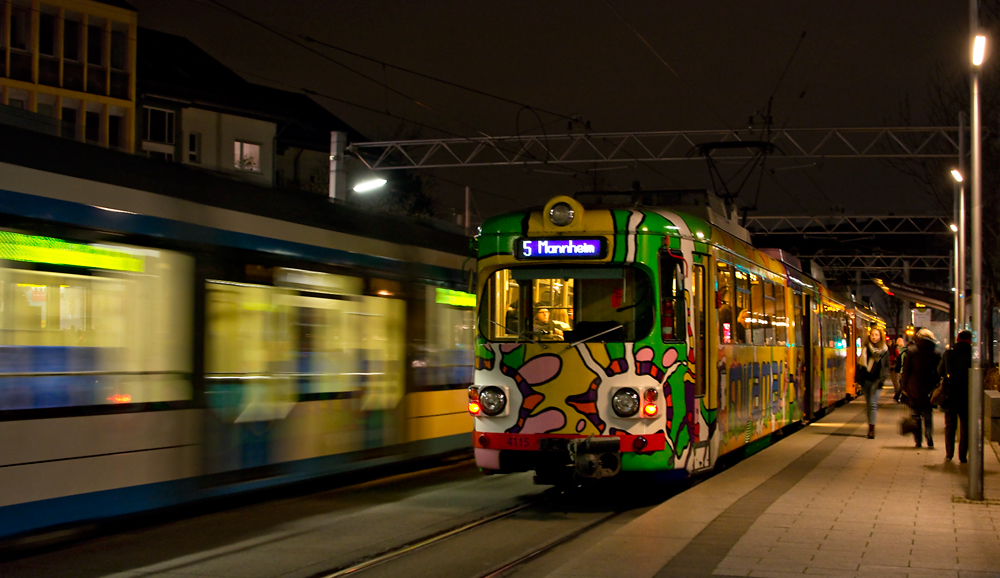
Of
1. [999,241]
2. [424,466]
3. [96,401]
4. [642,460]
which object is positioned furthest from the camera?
[999,241]

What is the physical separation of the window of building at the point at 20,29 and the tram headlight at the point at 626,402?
32988mm

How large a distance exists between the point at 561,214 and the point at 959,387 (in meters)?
6.56

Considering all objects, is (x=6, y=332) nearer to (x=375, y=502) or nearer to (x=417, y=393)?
(x=375, y=502)

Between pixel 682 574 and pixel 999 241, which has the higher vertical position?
pixel 999 241

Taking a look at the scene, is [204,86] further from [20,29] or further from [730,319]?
[730,319]

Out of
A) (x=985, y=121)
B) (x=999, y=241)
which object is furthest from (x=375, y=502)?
(x=999, y=241)

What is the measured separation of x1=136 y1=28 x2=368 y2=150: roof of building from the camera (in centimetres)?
4653

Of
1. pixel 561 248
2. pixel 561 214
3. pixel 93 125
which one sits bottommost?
pixel 561 248

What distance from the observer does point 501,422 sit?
10.3 metres

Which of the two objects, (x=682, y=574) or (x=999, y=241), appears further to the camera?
(x=999, y=241)

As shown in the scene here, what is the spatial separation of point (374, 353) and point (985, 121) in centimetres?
2046

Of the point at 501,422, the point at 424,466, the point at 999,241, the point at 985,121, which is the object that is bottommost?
the point at 424,466

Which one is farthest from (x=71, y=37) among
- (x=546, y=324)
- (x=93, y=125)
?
(x=546, y=324)

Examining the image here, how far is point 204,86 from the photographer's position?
49.3m
